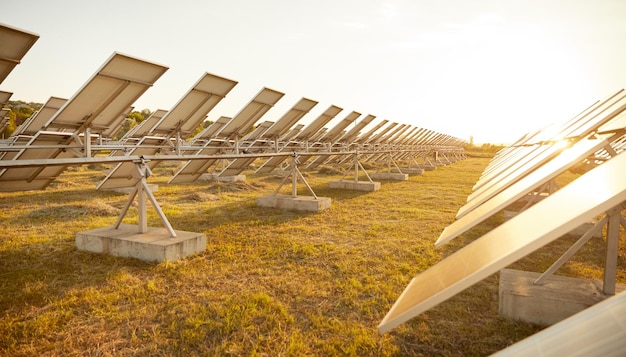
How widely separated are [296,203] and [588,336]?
10099 mm

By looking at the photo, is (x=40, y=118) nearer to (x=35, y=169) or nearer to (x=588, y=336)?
(x=35, y=169)

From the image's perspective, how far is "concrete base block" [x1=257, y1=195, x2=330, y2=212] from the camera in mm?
10797

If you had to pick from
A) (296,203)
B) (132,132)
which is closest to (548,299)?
(296,203)

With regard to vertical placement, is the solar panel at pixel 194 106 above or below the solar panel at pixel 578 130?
above

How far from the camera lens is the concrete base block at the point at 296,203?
10797 millimetres

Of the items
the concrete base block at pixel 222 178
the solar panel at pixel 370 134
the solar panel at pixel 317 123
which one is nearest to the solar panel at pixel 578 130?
the solar panel at pixel 317 123

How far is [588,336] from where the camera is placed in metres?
0.88

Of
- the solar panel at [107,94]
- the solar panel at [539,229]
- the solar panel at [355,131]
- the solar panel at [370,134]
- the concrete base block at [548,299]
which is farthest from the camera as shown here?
the solar panel at [370,134]

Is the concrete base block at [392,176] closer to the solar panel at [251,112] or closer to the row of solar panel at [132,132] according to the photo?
the row of solar panel at [132,132]

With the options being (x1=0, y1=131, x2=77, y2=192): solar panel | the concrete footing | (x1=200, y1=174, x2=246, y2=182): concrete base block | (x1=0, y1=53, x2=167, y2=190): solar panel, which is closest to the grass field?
(x1=0, y1=131, x2=77, y2=192): solar panel

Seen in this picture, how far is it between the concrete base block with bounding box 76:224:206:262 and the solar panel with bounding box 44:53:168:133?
6.00 feet

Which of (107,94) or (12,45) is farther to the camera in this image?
(107,94)

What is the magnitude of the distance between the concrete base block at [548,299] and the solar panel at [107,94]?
5.79 m

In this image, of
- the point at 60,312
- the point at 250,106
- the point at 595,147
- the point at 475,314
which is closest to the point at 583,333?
the point at 595,147
